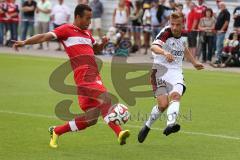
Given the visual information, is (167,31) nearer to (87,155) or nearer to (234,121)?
(87,155)

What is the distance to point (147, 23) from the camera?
98.0ft

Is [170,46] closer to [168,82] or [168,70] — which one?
[168,70]

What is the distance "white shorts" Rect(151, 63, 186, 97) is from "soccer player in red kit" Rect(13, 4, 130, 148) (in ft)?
3.75

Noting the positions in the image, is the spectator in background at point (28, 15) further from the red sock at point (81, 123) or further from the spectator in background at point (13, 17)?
the red sock at point (81, 123)

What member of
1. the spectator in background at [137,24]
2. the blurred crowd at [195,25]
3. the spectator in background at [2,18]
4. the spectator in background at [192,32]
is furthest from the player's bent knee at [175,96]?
the spectator in background at [2,18]

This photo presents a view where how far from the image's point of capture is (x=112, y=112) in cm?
1089

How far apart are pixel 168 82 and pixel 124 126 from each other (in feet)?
6.79

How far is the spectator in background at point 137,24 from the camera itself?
30344mm

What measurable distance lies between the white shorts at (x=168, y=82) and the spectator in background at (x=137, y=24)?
1827 centimetres

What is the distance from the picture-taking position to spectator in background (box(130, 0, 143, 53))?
3034 centimetres

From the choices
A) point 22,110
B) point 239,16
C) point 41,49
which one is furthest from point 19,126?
point 41,49

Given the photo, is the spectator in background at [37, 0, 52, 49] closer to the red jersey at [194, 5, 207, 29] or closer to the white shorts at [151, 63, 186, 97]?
the red jersey at [194, 5, 207, 29]

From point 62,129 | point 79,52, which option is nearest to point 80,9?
point 79,52

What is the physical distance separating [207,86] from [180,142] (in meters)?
8.99
